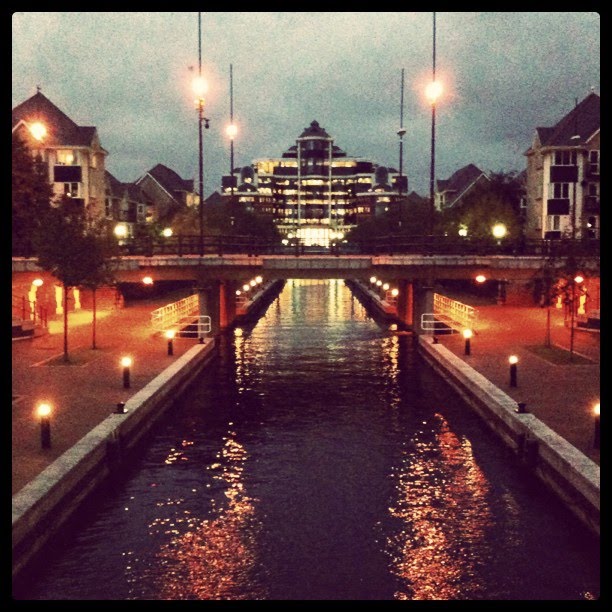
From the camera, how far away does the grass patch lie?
99.1ft

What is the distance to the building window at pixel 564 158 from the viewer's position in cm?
7156

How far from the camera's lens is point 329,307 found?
6812 centimetres

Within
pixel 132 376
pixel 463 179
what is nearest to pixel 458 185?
pixel 463 179

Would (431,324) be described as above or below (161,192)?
below

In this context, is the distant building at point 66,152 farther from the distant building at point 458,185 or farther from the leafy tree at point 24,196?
the distant building at point 458,185

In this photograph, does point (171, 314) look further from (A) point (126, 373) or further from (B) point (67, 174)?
(B) point (67, 174)

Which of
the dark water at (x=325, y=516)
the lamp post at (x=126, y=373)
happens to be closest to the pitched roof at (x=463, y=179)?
the dark water at (x=325, y=516)

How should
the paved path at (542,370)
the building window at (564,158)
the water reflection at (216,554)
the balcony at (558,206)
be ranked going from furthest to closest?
the balcony at (558,206), the building window at (564,158), the paved path at (542,370), the water reflection at (216,554)

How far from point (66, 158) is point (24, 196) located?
43516 millimetres

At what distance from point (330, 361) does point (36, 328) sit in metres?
14.3

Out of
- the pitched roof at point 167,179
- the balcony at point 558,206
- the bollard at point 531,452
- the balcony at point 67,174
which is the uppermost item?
the pitched roof at point 167,179

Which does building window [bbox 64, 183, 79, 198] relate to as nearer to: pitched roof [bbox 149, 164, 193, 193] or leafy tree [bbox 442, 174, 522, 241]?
leafy tree [bbox 442, 174, 522, 241]

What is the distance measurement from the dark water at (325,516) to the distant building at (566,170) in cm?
4874

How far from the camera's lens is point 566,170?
71.8m
